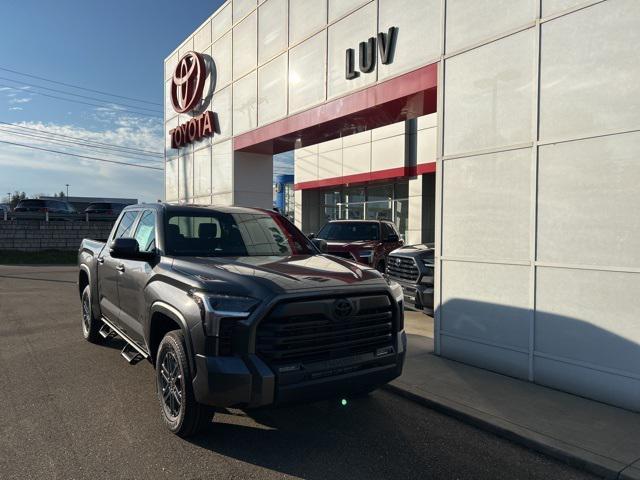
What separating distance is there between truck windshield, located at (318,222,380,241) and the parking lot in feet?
23.3

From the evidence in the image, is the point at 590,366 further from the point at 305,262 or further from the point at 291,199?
the point at 291,199

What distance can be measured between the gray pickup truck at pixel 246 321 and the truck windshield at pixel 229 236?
0.05ft

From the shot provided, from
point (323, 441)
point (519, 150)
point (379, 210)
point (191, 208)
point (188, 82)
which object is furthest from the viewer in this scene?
point (379, 210)

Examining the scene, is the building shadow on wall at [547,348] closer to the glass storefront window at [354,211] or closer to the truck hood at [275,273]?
the truck hood at [275,273]

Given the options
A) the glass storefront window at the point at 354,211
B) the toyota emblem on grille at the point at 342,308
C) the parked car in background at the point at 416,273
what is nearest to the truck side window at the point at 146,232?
the toyota emblem on grille at the point at 342,308

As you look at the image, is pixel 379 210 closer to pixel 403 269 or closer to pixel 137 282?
pixel 403 269

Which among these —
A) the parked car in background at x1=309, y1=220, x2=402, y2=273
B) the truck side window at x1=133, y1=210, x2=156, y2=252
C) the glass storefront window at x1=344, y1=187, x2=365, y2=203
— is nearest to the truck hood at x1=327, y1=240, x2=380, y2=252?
the parked car in background at x1=309, y1=220, x2=402, y2=273

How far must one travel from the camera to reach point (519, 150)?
17.4 ft

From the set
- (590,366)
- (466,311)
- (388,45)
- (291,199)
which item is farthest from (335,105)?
(291,199)

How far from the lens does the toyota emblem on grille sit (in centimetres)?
351

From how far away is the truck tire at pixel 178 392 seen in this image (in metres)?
3.53

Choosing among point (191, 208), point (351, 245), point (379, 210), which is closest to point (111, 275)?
point (191, 208)

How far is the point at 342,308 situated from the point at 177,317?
1221 millimetres

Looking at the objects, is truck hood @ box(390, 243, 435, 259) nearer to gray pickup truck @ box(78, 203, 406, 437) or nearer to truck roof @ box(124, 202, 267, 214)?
truck roof @ box(124, 202, 267, 214)
